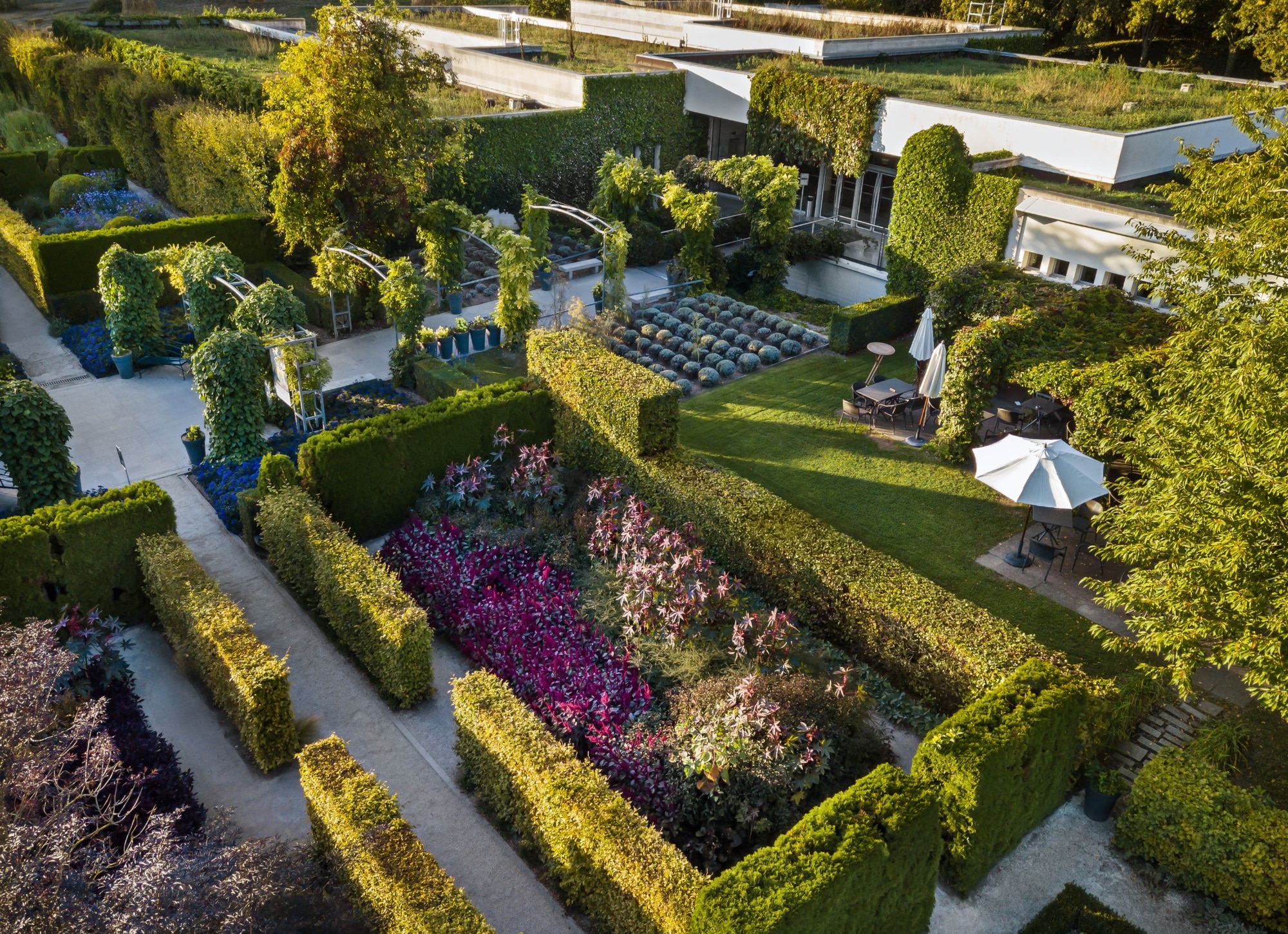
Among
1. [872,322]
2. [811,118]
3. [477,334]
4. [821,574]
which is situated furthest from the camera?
[811,118]

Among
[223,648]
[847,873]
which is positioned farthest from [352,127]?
[847,873]

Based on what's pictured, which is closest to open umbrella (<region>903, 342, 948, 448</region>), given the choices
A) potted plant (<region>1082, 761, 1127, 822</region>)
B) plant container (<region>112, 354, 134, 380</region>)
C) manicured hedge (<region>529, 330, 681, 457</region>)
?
manicured hedge (<region>529, 330, 681, 457</region>)

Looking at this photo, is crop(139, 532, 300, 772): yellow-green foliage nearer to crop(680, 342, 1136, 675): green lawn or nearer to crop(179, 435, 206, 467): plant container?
crop(179, 435, 206, 467): plant container

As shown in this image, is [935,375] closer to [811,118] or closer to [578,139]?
[811,118]

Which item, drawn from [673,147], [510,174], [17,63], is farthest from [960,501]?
[17,63]

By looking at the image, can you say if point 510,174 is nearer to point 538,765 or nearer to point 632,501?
point 632,501

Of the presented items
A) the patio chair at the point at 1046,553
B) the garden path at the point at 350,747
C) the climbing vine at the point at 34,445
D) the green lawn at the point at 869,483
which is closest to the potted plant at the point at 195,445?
the climbing vine at the point at 34,445

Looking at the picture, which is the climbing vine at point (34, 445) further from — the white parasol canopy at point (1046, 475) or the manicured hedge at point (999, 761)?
the white parasol canopy at point (1046, 475)
